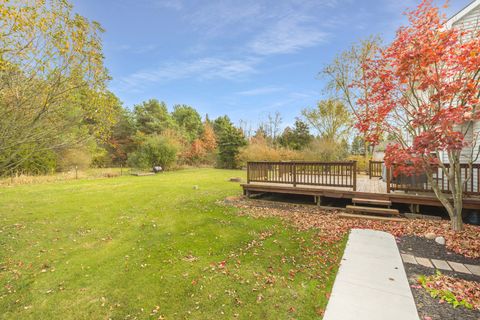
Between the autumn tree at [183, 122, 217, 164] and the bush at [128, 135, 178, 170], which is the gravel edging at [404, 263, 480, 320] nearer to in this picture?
the bush at [128, 135, 178, 170]

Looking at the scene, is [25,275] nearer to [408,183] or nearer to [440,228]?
[440,228]

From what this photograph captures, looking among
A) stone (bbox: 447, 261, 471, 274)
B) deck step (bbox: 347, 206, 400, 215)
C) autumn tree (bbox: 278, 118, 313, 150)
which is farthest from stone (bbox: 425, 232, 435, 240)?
autumn tree (bbox: 278, 118, 313, 150)

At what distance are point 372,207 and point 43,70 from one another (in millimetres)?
7737

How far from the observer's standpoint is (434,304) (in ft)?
7.64

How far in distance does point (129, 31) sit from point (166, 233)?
10.5 meters

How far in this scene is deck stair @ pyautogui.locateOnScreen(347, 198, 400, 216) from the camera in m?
5.67

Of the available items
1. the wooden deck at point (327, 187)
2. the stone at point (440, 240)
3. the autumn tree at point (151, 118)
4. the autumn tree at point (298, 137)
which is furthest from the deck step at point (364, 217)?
the autumn tree at point (151, 118)

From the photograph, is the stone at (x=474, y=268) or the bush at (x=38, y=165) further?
the bush at (x=38, y=165)

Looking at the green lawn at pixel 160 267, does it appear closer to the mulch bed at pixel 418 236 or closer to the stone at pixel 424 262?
the mulch bed at pixel 418 236

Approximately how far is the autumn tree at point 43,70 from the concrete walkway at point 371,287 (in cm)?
460

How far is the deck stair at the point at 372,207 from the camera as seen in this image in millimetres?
5668

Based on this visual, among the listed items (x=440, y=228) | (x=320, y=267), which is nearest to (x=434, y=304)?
(x=320, y=267)

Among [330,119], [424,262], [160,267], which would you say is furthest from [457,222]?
[330,119]

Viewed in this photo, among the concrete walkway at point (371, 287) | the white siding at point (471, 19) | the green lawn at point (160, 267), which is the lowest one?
the green lawn at point (160, 267)
